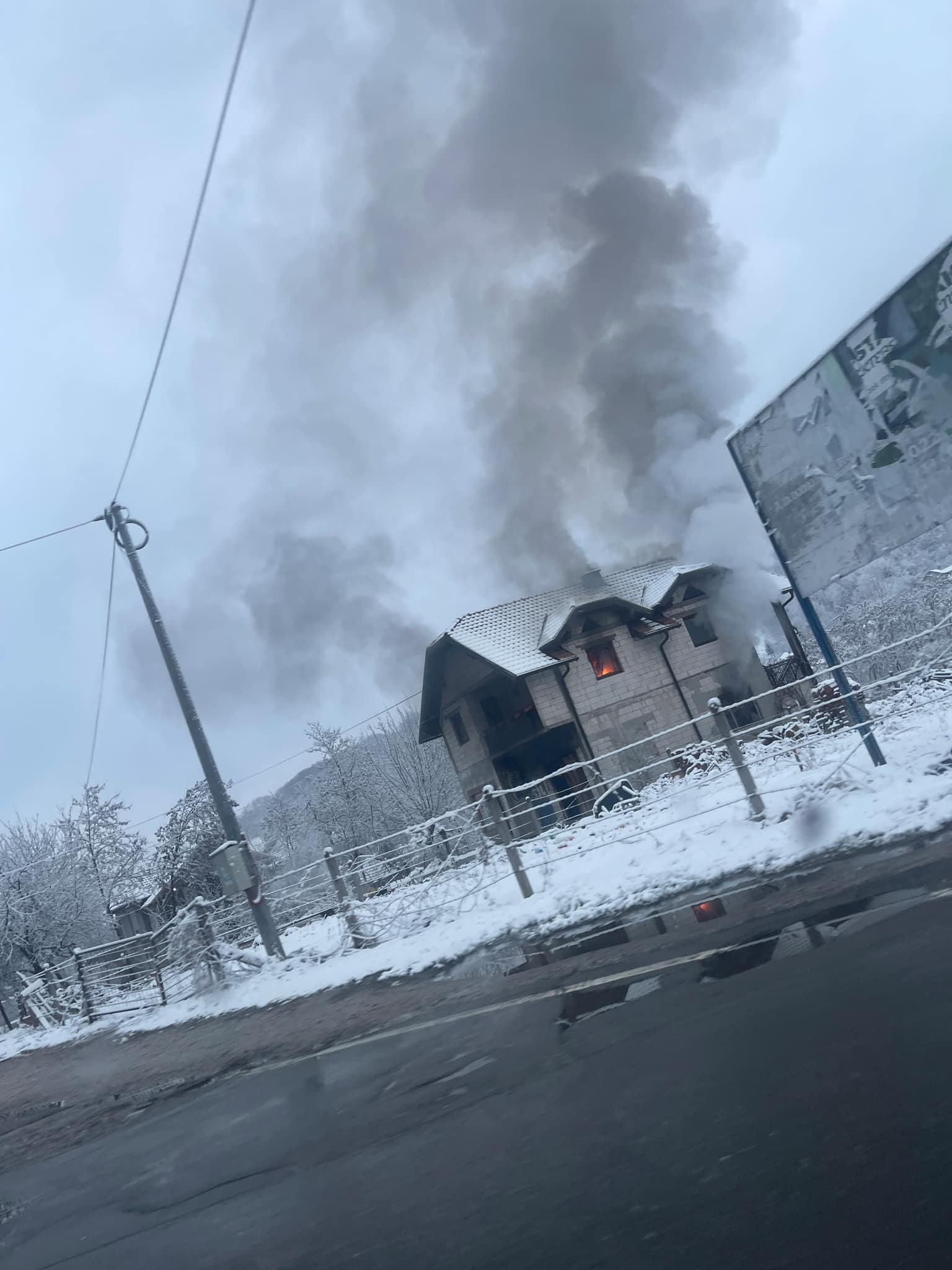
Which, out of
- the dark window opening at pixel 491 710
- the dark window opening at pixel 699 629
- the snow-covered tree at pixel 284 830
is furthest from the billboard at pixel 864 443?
the snow-covered tree at pixel 284 830

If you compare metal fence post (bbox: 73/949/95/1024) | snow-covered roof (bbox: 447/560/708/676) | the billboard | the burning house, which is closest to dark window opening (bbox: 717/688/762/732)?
the burning house

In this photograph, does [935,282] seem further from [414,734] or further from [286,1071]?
[414,734]

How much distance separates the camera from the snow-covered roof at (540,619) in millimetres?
30766

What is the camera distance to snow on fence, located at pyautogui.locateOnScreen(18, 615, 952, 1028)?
10148mm

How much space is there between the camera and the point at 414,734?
5781 centimetres

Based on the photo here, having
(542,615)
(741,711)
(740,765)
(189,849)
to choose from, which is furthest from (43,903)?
(740,765)

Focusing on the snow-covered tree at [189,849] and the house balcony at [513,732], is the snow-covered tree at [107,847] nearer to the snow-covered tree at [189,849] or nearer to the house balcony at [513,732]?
the snow-covered tree at [189,849]

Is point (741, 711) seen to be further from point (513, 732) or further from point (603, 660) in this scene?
point (513, 732)

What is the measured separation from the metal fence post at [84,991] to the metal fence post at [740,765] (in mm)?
13113

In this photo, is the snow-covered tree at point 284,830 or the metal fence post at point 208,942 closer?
the metal fence post at point 208,942

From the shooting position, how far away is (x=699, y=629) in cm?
3200

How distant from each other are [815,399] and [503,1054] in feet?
27.0

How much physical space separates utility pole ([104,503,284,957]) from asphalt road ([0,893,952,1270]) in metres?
7.54

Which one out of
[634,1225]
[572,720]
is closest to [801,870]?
[634,1225]
